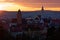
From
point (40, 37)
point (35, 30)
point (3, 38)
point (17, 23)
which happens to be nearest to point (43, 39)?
point (40, 37)

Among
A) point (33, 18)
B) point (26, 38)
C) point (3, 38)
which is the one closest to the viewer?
point (3, 38)

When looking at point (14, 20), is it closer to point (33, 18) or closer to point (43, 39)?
point (33, 18)

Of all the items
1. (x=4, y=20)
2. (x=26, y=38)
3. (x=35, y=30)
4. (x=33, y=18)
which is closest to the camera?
(x=26, y=38)

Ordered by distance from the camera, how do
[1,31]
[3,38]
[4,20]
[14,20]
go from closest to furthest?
[3,38] → [1,31] → [4,20] → [14,20]

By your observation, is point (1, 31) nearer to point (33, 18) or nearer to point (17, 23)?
point (17, 23)

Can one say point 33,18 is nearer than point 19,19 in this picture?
No

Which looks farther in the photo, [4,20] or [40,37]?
[4,20]

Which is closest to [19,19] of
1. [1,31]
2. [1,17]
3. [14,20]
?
[14,20]

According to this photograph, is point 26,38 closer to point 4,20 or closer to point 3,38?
point 3,38

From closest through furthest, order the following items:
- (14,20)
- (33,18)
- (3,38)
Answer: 1. (3,38)
2. (14,20)
3. (33,18)
